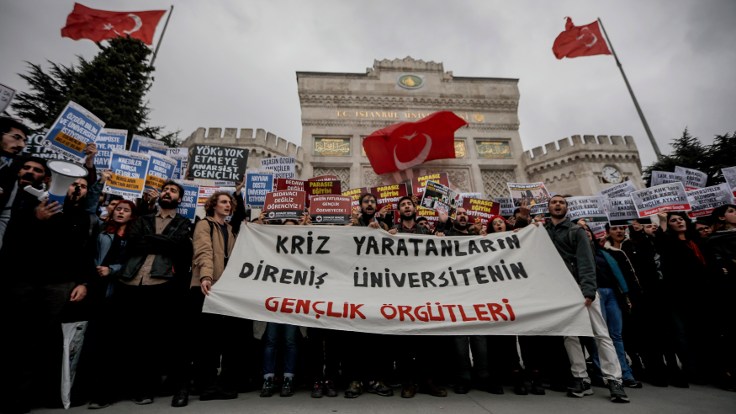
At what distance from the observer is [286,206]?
4.82m

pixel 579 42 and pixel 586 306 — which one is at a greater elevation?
pixel 579 42

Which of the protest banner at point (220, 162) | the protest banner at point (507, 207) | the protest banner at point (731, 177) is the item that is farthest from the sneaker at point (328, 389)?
the protest banner at point (731, 177)

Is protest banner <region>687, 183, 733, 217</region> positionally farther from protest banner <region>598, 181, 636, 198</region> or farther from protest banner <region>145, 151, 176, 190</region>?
protest banner <region>145, 151, 176, 190</region>

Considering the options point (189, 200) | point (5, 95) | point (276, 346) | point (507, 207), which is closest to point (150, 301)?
point (276, 346)

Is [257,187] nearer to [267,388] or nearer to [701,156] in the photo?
[267,388]

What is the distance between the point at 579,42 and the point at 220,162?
16.2 m

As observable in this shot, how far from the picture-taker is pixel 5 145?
9.84 feet

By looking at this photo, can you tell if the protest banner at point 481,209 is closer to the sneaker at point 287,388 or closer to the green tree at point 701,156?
the sneaker at point 287,388

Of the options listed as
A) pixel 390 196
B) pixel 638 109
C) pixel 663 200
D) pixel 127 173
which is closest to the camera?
pixel 663 200

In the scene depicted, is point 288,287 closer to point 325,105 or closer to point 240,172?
point 240,172

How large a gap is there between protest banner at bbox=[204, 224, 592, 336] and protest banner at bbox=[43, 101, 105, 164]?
4.04 m

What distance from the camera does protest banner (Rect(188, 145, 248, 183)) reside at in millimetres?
6605

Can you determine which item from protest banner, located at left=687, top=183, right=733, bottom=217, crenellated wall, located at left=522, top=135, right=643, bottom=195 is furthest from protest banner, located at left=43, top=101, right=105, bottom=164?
crenellated wall, located at left=522, top=135, right=643, bottom=195

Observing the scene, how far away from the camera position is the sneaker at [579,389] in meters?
3.21
